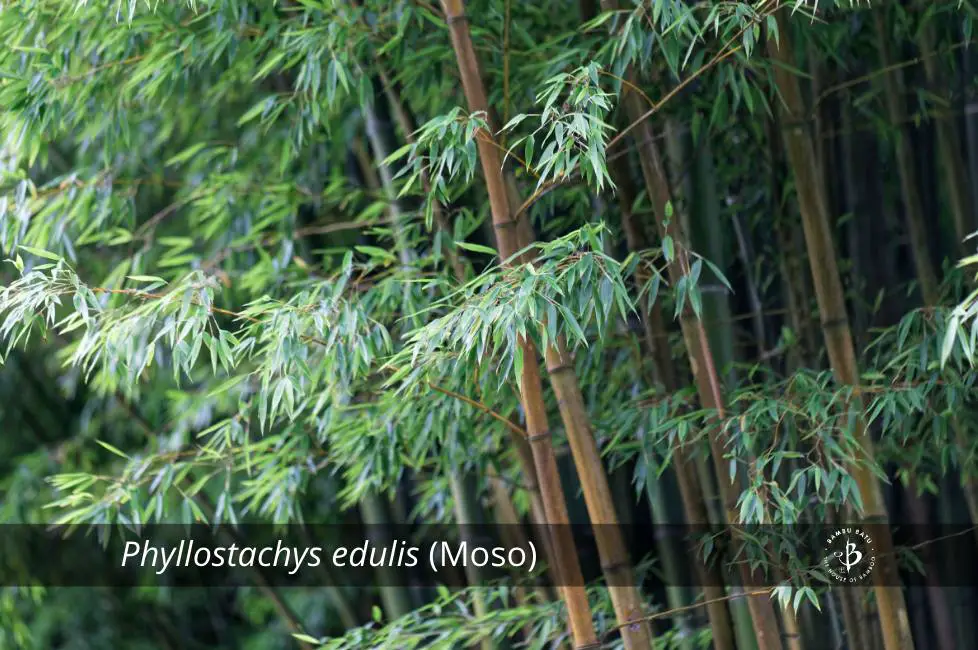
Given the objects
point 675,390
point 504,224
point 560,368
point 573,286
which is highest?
point 504,224

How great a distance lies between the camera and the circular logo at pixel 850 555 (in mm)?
2029

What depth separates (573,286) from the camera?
167 centimetres

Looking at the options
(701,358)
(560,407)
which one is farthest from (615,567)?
(701,358)

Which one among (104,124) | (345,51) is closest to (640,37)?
(345,51)

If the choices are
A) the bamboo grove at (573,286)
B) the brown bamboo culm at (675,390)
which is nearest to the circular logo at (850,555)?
the bamboo grove at (573,286)

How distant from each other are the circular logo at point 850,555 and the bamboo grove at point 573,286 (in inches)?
0.9

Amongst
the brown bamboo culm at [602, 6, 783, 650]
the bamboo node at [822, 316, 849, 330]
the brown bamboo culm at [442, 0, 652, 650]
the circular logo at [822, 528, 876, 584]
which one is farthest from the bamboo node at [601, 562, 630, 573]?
the bamboo node at [822, 316, 849, 330]

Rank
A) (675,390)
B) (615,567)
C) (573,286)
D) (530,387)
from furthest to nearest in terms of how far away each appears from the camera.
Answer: (675,390) < (615,567) < (530,387) < (573,286)

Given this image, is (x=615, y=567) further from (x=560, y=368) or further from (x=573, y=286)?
(x=573, y=286)

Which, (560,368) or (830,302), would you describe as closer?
(560,368)

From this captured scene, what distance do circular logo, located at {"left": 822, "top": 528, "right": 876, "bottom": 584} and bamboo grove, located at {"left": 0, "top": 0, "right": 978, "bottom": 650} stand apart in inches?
0.9

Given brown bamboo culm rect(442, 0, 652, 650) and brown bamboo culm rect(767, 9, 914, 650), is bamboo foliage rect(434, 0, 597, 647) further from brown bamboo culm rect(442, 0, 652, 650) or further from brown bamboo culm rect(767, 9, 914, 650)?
brown bamboo culm rect(767, 9, 914, 650)

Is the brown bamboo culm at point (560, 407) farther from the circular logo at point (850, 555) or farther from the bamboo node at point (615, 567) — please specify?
the circular logo at point (850, 555)

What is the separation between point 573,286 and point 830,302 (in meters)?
0.67
